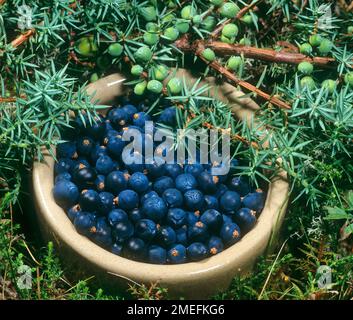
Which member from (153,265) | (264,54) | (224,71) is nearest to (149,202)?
(153,265)

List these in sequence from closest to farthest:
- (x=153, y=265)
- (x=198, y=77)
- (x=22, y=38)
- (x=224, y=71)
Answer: (x=153, y=265)
(x=22, y=38)
(x=224, y=71)
(x=198, y=77)

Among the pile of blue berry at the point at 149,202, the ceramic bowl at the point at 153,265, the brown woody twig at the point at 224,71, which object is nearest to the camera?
the ceramic bowl at the point at 153,265

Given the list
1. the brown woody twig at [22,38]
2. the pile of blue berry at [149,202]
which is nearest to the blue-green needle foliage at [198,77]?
the brown woody twig at [22,38]

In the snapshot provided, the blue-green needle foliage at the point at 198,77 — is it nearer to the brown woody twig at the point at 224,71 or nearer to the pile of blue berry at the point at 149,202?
the brown woody twig at the point at 224,71

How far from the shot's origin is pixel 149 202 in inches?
93.9

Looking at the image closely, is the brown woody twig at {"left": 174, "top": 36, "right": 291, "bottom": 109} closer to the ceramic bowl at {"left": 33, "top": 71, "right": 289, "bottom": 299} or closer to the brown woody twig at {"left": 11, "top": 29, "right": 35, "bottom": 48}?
the ceramic bowl at {"left": 33, "top": 71, "right": 289, "bottom": 299}

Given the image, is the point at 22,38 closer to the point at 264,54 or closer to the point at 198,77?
the point at 198,77

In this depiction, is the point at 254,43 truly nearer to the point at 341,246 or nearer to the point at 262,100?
the point at 262,100

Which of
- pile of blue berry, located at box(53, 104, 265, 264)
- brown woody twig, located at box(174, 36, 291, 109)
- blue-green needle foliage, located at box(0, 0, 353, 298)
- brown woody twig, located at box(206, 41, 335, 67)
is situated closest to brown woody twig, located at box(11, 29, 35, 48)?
blue-green needle foliage, located at box(0, 0, 353, 298)

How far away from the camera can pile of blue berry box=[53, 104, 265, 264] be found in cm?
238

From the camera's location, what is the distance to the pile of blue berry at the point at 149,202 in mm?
2377

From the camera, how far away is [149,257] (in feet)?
7.79

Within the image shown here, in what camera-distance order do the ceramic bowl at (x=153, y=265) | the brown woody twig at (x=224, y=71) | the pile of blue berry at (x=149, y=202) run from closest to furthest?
the ceramic bowl at (x=153, y=265) < the pile of blue berry at (x=149, y=202) < the brown woody twig at (x=224, y=71)

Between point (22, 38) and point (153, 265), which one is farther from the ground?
point (22, 38)
